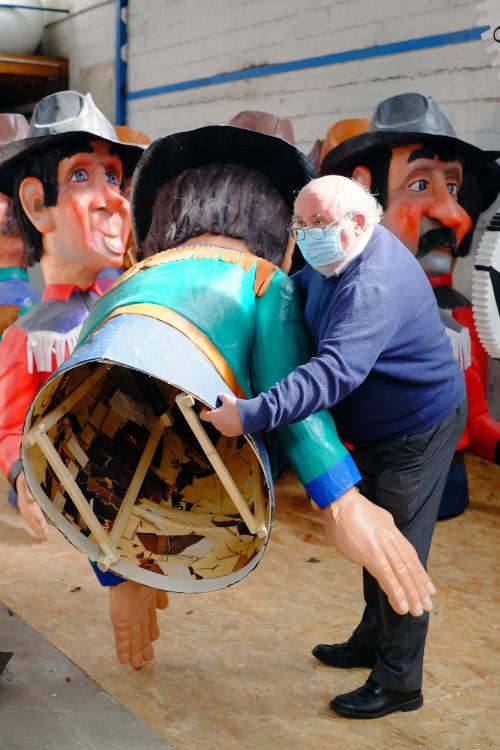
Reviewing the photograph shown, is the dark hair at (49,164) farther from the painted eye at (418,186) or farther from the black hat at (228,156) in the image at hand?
the painted eye at (418,186)

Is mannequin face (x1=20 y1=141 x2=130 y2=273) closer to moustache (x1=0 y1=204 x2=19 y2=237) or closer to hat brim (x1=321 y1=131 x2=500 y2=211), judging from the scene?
moustache (x1=0 y1=204 x2=19 y2=237)

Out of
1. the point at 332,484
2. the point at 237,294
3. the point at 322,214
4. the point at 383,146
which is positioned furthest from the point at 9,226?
the point at 332,484

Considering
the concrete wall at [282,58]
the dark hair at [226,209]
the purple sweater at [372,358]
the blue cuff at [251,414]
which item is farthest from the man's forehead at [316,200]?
the concrete wall at [282,58]

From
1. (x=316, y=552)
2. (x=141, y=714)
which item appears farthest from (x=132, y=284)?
(x=316, y=552)

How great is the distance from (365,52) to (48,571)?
353cm

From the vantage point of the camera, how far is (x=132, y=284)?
6.98 feet

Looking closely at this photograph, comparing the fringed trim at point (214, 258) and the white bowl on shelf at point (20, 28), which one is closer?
the fringed trim at point (214, 258)

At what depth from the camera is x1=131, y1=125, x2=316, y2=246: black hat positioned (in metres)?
2.33

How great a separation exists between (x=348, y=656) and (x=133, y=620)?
669 mm

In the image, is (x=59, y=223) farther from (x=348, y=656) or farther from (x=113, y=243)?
(x=348, y=656)

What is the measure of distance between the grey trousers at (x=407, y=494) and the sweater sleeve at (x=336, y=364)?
1.24 feet

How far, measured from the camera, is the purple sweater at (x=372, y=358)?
6.01 ft

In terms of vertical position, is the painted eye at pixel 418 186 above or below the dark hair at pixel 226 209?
above

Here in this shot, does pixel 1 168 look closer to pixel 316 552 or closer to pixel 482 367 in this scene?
pixel 316 552
